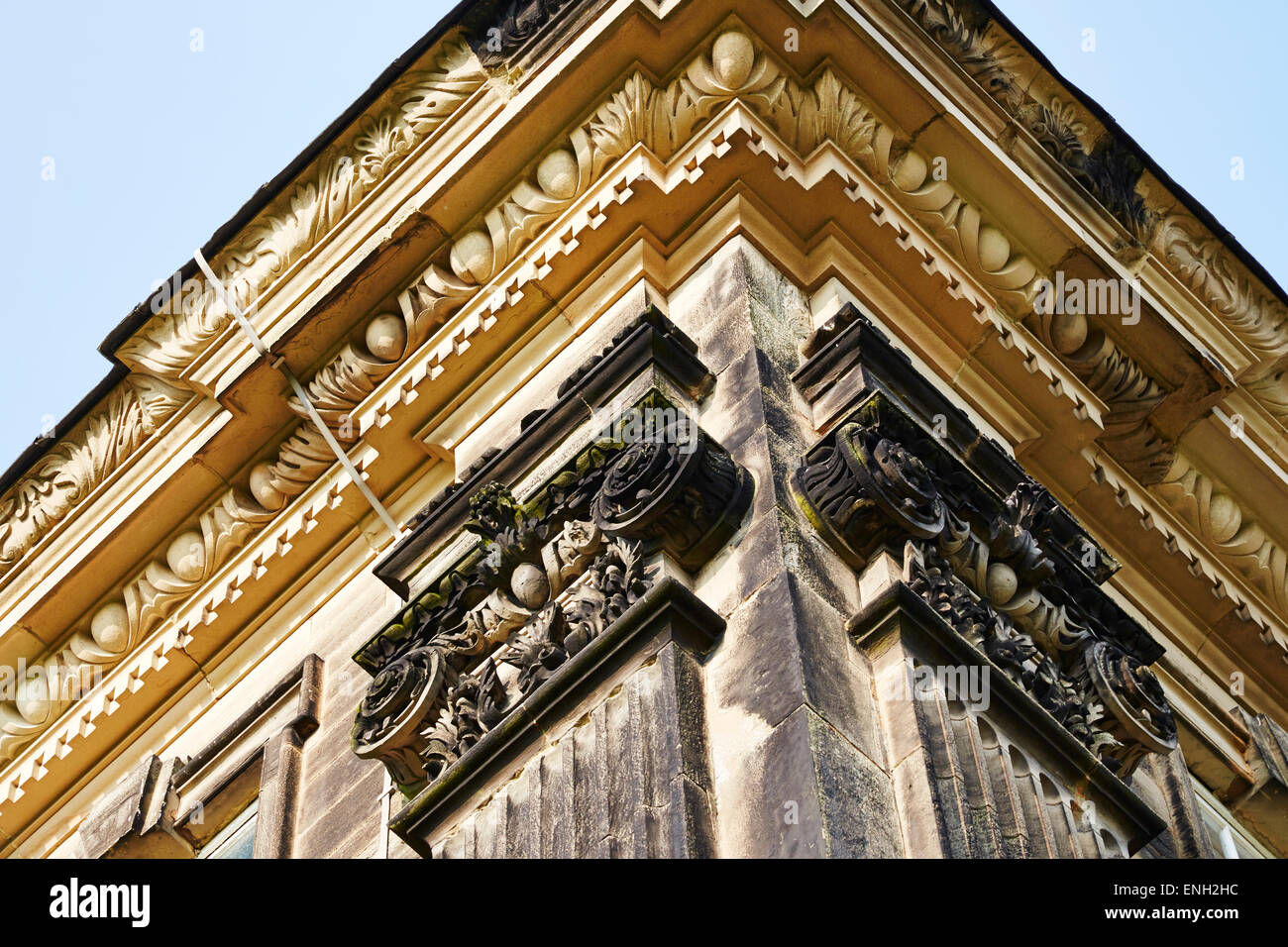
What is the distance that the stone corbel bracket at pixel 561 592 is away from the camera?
7.95m

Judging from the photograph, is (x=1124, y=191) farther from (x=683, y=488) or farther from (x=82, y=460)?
(x=82, y=460)

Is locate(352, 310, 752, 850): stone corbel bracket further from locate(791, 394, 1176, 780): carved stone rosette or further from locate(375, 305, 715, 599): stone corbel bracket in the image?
locate(791, 394, 1176, 780): carved stone rosette

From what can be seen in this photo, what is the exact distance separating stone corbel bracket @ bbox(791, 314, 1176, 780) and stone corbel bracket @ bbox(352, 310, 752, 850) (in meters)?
0.40

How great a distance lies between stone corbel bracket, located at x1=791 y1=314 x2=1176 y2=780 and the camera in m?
8.23

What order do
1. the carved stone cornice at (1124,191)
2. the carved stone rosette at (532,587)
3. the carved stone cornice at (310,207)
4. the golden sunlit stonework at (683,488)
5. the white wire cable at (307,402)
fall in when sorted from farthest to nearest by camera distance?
1. the carved stone cornice at (1124,191)
2. the carved stone cornice at (310,207)
3. the white wire cable at (307,402)
4. the carved stone rosette at (532,587)
5. the golden sunlit stonework at (683,488)

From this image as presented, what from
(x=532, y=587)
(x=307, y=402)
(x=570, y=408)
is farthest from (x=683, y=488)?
(x=307, y=402)

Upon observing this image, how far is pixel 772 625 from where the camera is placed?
301 inches

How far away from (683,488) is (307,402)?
3.22 meters

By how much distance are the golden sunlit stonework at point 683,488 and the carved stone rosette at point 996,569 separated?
0.02 metres

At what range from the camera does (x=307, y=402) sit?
432 inches

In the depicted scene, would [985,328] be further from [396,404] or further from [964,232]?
[396,404]

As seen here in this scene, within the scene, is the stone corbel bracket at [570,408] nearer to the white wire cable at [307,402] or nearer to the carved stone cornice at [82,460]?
the white wire cable at [307,402]

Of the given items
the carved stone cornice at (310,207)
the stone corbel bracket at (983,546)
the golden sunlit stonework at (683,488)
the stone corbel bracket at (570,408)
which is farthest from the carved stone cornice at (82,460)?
the stone corbel bracket at (983,546)
